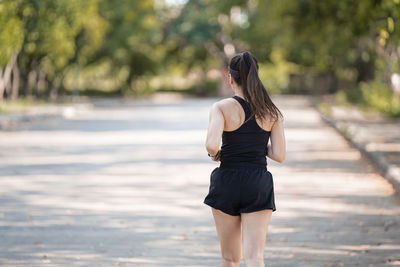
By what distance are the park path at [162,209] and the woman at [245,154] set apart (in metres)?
2.41

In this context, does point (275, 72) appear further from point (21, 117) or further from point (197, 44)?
point (21, 117)

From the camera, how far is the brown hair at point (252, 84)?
15.7 ft

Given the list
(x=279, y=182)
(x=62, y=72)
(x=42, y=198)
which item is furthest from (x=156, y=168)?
(x=62, y=72)

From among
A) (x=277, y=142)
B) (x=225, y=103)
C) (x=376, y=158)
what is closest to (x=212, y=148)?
(x=225, y=103)

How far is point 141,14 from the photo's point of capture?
66125mm

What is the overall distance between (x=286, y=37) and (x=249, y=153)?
103 ft

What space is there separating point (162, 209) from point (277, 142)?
5.53 metres

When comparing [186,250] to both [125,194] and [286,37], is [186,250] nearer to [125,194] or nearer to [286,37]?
[125,194]

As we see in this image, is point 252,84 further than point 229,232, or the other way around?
point 229,232

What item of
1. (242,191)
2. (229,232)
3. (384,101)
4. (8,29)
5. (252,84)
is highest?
Answer: (252,84)

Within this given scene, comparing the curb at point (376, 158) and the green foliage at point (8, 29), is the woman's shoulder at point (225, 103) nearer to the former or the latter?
the curb at point (376, 158)

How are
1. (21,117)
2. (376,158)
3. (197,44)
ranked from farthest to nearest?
(197,44) → (21,117) → (376,158)

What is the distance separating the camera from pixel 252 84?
4.80 meters

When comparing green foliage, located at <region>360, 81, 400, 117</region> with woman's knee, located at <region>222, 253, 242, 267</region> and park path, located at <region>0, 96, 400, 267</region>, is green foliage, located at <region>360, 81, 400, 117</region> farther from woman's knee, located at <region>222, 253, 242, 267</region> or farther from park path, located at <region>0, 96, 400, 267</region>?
woman's knee, located at <region>222, 253, 242, 267</region>
